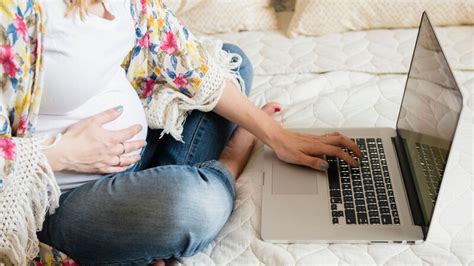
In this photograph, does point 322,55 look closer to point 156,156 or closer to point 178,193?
point 156,156

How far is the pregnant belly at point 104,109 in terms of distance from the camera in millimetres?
1003

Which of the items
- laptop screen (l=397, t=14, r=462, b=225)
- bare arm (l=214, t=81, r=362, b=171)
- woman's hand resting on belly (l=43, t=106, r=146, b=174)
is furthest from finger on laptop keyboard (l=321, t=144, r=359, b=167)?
woman's hand resting on belly (l=43, t=106, r=146, b=174)

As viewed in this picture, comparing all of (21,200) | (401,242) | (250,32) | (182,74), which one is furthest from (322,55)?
(21,200)

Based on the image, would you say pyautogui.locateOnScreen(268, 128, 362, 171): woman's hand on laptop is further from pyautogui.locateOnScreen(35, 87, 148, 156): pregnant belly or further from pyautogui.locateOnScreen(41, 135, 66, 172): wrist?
pyautogui.locateOnScreen(41, 135, 66, 172): wrist

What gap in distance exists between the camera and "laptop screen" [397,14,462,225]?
91 centimetres

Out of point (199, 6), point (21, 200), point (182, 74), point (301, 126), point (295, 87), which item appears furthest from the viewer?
point (199, 6)

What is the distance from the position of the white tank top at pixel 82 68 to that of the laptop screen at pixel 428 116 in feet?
1.76

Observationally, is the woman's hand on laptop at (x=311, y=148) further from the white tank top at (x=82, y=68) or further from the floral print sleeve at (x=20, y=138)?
the floral print sleeve at (x=20, y=138)

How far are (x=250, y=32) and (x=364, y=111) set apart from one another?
0.51m

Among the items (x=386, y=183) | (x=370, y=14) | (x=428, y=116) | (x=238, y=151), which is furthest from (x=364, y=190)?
(x=370, y=14)

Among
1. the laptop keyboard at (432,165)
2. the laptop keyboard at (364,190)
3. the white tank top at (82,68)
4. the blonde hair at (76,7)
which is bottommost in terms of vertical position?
the laptop keyboard at (364,190)

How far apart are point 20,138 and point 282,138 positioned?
19.8 inches

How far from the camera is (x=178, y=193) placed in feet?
3.30

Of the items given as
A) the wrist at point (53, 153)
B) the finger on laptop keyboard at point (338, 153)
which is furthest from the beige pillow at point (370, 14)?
the wrist at point (53, 153)
